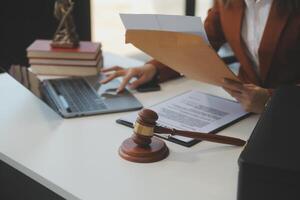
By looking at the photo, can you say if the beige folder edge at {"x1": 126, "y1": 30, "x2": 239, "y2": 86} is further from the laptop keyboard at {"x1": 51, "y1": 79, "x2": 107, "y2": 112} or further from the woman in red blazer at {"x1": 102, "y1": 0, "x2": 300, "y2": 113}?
the laptop keyboard at {"x1": 51, "y1": 79, "x2": 107, "y2": 112}

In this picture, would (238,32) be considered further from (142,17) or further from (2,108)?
(2,108)

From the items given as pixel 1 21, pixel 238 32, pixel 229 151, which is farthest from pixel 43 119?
pixel 1 21

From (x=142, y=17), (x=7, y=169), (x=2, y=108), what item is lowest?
(x=7, y=169)

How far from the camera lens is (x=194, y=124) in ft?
4.00

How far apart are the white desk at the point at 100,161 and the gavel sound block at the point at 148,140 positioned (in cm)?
2

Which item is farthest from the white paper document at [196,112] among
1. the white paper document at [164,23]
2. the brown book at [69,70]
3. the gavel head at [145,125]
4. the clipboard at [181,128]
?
the brown book at [69,70]

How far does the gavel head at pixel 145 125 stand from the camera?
40.2 inches

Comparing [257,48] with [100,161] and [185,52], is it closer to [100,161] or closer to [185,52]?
[185,52]

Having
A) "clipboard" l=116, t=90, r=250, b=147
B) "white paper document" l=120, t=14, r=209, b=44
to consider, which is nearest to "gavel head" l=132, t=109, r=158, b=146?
"clipboard" l=116, t=90, r=250, b=147

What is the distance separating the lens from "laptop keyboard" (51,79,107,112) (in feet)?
4.45

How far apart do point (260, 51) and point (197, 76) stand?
0.25 meters

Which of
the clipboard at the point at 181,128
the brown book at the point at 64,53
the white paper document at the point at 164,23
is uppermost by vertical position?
the white paper document at the point at 164,23

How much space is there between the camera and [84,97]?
56.5 inches

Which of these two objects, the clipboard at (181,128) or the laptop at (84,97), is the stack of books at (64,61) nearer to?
the laptop at (84,97)
